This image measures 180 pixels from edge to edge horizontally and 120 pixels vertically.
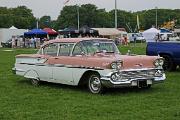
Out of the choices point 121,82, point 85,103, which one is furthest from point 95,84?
point 85,103

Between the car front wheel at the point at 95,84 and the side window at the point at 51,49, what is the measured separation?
1691 millimetres

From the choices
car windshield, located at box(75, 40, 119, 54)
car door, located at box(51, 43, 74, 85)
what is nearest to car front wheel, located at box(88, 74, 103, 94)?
car door, located at box(51, 43, 74, 85)

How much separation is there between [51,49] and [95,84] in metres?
2.23

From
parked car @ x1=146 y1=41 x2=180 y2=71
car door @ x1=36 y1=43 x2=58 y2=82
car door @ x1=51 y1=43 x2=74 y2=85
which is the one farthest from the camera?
parked car @ x1=146 y1=41 x2=180 y2=71

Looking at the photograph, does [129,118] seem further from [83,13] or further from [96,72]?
[83,13]

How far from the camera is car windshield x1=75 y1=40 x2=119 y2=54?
11.9 metres

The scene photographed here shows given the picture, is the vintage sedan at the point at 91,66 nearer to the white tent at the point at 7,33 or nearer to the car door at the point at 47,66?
the car door at the point at 47,66

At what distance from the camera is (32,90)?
39.9 ft

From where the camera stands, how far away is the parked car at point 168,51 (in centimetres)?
1662

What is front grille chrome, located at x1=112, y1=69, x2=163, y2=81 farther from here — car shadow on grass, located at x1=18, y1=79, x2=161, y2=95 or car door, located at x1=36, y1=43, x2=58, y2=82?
car door, located at x1=36, y1=43, x2=58, y2=82

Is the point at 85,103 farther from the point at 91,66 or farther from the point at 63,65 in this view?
the point at 63,65

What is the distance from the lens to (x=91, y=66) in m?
11.2

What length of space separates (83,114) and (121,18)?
131133 mm

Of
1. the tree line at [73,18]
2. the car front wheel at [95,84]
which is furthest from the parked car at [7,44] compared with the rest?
the tree line at [73,18]
